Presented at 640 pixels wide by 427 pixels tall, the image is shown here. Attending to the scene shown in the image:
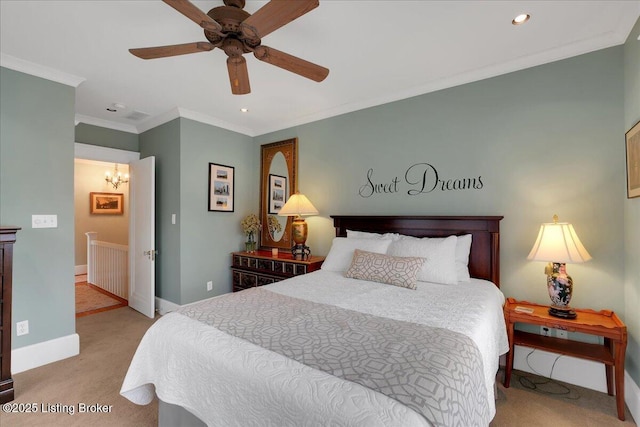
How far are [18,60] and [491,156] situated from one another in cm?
410

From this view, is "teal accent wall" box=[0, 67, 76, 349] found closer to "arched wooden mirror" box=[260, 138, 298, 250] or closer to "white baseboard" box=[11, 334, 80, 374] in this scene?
"white baseboard" box=[11, 334, 80, 374]

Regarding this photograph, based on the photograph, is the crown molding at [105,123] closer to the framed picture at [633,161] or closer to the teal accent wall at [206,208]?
the teal accent wall at [206,208]

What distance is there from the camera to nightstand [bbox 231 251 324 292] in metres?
3.30

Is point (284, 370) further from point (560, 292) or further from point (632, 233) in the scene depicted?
point (632, 233)

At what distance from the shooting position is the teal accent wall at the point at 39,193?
2.43 meters

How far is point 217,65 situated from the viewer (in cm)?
252

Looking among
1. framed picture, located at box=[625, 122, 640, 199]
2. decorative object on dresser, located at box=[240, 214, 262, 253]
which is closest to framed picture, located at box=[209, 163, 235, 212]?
decorative object on dresser, located at box=[240, 214, 262, 253]

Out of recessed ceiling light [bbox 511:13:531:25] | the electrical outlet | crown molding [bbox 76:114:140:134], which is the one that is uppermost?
recessed ceiling light [bbox 511:13:531:25]

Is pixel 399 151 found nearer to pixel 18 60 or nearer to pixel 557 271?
pixel 557 271

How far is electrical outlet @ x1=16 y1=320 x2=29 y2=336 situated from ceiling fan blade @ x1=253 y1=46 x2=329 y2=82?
294 cm

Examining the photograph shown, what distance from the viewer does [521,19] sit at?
1.93 meters

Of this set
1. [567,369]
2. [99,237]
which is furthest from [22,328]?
[99,237]

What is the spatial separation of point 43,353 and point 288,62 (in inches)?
126

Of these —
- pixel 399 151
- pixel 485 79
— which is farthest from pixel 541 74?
pixel 399 151
